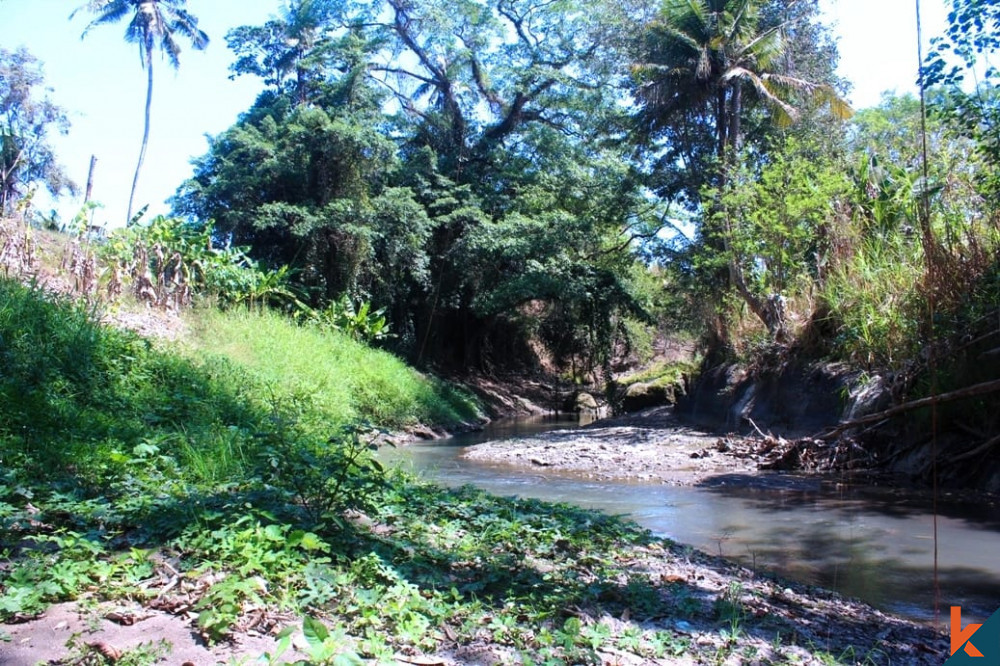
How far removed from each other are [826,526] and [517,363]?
1003 inches

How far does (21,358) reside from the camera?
7.36 meters

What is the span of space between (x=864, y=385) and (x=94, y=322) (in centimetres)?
1091

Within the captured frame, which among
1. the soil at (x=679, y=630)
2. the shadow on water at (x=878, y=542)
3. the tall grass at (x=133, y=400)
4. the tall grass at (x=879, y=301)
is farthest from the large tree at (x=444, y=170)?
the soil at (x=679, y=630)

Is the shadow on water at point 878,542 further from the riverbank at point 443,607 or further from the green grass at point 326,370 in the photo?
the green grass at point 326,370

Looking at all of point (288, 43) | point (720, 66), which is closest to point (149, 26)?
point (288, 43)

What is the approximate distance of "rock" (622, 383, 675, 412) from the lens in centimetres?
2419

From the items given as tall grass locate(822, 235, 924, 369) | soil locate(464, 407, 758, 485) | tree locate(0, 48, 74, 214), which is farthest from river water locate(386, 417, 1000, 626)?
tree locate(0, 48, 74, 214)

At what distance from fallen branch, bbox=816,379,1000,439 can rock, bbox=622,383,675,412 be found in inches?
501

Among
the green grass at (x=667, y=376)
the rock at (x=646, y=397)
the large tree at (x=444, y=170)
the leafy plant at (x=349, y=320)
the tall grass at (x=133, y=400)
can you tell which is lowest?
the tall grass at (x=133, y=400)

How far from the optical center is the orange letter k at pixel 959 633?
3.38 meters

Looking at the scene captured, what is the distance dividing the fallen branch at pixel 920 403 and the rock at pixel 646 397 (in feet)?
41.7

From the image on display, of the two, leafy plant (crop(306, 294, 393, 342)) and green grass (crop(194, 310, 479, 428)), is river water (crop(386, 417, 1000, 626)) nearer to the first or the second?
green grass (crop(194, 310, 479, 428))

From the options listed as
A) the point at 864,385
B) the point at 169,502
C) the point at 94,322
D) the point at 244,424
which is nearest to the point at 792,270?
the point at 864,385

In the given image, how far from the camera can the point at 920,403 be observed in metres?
8.78
